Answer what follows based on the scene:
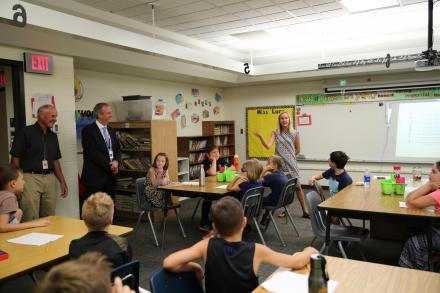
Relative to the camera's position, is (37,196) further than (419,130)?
No

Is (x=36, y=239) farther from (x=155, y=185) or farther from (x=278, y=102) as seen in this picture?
(x=278, y=102)

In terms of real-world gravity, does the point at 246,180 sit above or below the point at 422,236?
above

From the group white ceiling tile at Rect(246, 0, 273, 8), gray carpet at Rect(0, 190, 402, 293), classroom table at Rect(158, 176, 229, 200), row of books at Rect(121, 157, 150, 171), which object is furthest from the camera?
row of books at Rect(121, 157, 150, 171)

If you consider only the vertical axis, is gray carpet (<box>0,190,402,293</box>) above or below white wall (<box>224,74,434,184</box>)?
below

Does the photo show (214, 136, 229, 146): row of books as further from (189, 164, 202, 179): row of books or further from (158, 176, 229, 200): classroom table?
(158, 176, 229, 200): classroom table

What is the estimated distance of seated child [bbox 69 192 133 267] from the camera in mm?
→ 1815

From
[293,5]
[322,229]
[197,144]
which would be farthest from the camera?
[197,144]

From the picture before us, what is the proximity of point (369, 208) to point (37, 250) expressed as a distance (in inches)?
94.8

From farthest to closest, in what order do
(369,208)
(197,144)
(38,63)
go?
1. (197,144)
2. (38,63)
3. (369,208)

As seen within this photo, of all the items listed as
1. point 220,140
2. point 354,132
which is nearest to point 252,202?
point 354,132

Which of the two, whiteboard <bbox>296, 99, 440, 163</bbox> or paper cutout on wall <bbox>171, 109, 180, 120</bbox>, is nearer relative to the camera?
whiteboard <bbox>296, 99, 440, 163</bbox>

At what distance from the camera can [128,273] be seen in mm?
1659

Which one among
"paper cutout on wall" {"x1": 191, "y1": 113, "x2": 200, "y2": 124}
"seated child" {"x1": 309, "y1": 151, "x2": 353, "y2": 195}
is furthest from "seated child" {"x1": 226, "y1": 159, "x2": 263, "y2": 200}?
"paper cutout on wall" {"x1": 191, "y1": 113, "x2": 200, "y2": 124}

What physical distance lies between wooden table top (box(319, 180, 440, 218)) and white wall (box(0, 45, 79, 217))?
340cm
